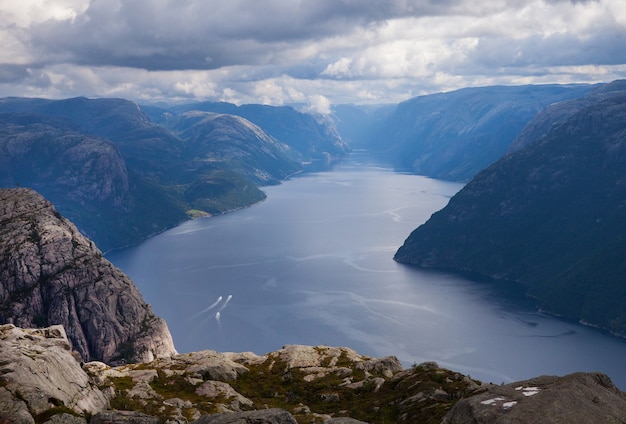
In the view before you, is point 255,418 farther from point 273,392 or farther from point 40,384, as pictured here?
point 273,392

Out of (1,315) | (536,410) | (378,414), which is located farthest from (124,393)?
(1,315)

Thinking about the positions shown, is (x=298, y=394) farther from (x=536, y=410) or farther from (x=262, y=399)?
(x=536, y=410)

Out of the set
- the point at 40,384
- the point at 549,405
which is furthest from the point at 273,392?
the point at 549,405

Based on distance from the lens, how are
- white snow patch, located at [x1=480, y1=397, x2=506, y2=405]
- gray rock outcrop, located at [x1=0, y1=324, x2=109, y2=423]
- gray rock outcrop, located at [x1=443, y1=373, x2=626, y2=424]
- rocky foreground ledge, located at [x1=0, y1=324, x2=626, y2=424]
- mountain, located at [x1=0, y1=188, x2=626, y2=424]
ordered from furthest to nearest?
gray rock outcrop, located at [x1=0, y1=324, x2=109, y2=423]
mountain, located at [x1=0, y1=188, x2=626, y2=424]
rocky foreground ledge, located at [x1=0, y1=324, x2=626, y2=424]
white snow patch, located at [x1=480, y1=397, x2=506, y2=405]
gray rock outcrop, located at [x1=443, y1=373, x2=626, y2=424]

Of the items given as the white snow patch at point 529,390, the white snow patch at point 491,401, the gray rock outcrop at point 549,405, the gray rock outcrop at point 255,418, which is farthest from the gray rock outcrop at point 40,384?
the white snow patch at point 529,390

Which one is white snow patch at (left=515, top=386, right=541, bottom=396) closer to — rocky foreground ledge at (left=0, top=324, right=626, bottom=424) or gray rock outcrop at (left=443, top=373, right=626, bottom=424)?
gray rock outcrop at (left=443, top=373, right=626, bottom=424)

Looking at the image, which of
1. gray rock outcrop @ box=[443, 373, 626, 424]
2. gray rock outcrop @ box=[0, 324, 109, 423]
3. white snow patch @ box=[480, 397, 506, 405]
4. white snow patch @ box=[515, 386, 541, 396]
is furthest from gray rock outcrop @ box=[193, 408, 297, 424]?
white snow patch @ box=[515, 386, 541, 396]

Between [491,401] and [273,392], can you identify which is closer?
[491,401]
